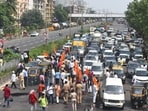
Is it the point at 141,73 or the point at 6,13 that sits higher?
the point at 6,13

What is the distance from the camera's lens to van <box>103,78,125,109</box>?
96.2 feet

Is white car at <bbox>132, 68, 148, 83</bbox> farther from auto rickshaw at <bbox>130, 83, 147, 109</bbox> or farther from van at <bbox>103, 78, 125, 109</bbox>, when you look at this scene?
van at <bbox>103, 78, 125, 109</bbox>

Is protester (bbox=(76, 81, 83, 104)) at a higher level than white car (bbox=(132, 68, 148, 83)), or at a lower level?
higher

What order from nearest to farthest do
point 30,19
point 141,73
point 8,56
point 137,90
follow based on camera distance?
point 137,90 < point 141,73 < point 8,56 < point 30,19

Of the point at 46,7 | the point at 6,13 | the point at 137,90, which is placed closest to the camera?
the point at 137,90

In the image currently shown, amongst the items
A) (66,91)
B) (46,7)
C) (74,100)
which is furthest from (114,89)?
(46,7)

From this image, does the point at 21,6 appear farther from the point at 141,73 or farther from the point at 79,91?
the point at 79,91

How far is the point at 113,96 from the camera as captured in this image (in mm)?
29547

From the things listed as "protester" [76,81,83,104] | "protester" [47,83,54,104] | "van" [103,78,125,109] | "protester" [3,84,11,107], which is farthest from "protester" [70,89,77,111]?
"protester" [3,84,11,107]

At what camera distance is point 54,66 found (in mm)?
40656

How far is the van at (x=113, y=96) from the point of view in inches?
1154

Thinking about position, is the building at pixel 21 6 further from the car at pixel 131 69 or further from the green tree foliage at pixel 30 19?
the car at pixel 131 69

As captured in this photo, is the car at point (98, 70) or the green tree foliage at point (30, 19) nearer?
the car at point (98, 70)

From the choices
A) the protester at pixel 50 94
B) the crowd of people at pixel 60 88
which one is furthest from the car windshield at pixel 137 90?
the protester at pixel 50 94
